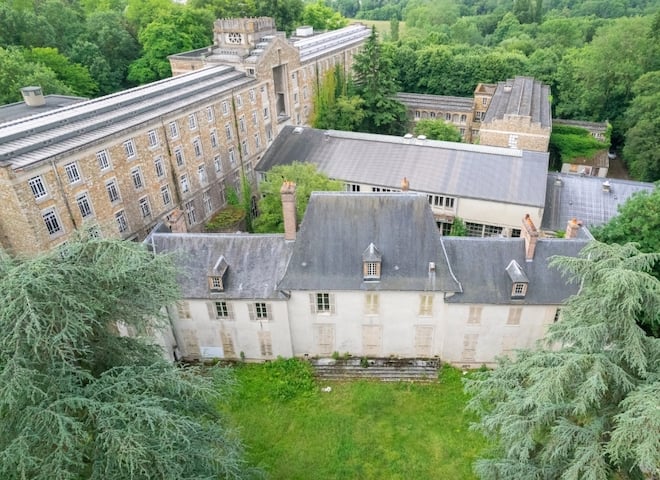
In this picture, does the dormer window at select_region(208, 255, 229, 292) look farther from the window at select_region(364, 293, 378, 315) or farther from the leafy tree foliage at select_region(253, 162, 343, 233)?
the leafy tree foliage at select_region(253, 162, 343, 233)

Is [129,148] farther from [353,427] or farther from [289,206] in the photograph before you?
[353,427]

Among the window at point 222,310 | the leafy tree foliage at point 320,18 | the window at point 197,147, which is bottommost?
the window at point 222,310

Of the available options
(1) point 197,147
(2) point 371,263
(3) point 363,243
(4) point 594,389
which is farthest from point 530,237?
(1) point 197,147

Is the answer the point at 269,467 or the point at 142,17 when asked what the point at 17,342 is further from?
the point at 142,17

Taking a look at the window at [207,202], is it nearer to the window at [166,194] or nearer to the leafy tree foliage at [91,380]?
the window at [166,194]

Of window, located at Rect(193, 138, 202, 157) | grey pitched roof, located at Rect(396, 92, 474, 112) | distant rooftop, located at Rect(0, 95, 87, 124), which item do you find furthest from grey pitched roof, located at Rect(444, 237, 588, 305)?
grey pitched roof, located at Rect(396, 92, 474, 112)

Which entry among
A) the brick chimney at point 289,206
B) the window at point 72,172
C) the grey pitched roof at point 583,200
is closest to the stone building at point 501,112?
the grey pitched roof at point 583,200
